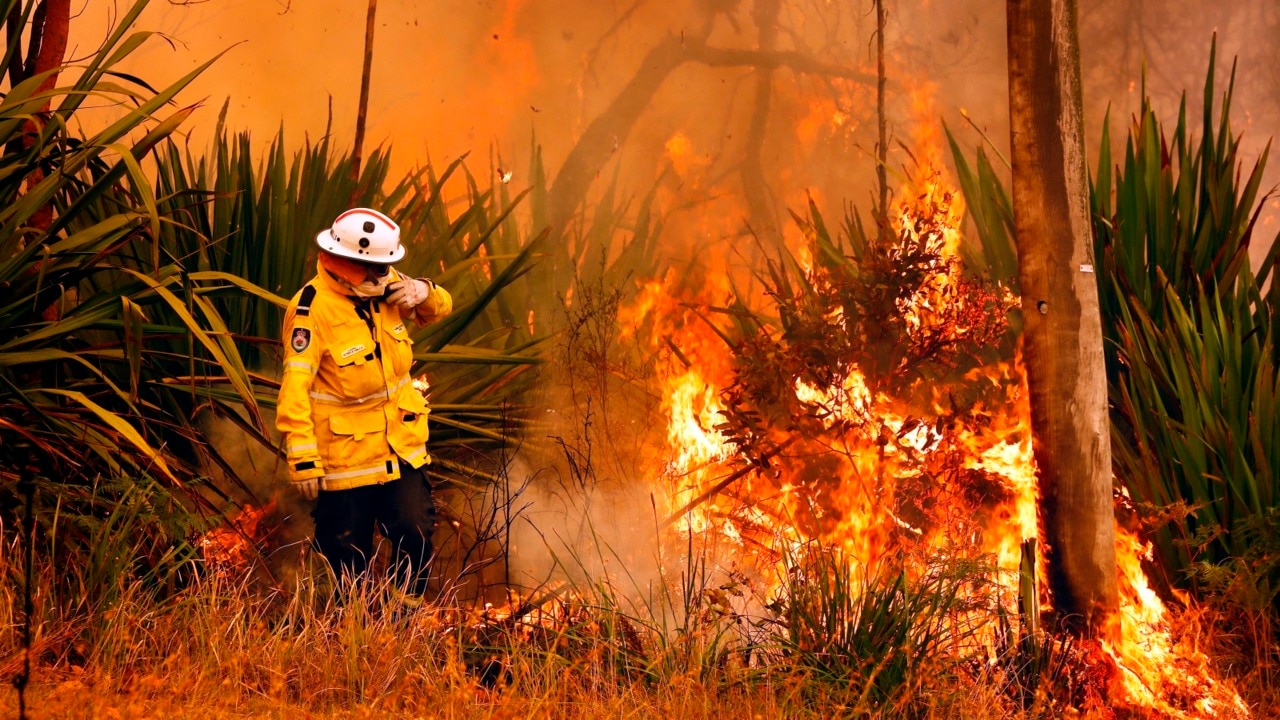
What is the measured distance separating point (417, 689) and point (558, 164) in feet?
20.9

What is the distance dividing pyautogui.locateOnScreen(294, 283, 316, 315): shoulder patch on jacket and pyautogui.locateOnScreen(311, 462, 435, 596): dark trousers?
64 centimetres

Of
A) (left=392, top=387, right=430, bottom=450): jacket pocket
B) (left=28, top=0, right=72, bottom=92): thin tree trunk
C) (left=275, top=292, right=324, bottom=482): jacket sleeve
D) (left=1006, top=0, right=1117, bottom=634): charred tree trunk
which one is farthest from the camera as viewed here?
(left=28, top=0, right=72, bottom=92): thin tree trunk

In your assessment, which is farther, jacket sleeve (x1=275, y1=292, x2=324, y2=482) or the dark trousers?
the dark trousers

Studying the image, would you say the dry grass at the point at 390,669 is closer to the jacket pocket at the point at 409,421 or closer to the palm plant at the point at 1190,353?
the jacket pocket at the point at 409,421

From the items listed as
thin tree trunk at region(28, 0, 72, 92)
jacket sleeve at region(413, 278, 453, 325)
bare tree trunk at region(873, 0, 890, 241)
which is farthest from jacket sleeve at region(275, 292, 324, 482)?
bare tree trunk at region(873, 0, 890, 241)

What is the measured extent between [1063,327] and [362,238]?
2.51m

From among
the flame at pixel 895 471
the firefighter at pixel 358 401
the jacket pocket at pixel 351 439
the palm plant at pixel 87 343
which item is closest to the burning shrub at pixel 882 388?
the flame at pixel 895 471

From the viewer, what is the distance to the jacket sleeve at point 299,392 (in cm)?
379

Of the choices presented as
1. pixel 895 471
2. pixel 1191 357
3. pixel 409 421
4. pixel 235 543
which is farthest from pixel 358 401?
pixel 1191 357

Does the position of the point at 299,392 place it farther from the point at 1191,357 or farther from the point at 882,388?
the point at 1191,357

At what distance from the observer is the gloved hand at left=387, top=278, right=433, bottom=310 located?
405 centimetres

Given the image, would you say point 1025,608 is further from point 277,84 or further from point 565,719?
point 277,84

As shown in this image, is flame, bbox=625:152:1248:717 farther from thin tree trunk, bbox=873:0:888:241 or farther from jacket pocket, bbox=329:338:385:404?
jacket pocket, bbox=329:338:385:404

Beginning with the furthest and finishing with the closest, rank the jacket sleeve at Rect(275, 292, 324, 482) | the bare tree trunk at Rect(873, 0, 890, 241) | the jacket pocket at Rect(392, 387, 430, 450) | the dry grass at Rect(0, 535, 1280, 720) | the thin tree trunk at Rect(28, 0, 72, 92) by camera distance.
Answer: the bare tree trunk at Rect(873, 0, 890, 241) → the thin tree trunk at Rect(28, 0, 72, 92) → the jacket pocket at Rect(392, 387, 430, 450) → the jacket sleeve at Rect(275, 292, 324, 482) → the dry grass at Rect(0, 535, 1280, 720)
